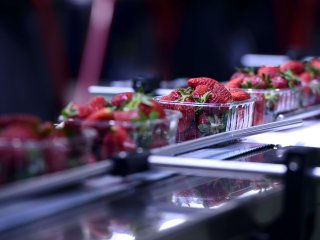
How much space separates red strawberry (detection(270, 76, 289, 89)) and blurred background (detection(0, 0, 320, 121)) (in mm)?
1432

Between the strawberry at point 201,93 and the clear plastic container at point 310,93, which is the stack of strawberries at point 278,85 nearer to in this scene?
the clear plastic container at point 310,93

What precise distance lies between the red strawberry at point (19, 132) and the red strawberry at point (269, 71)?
121cm

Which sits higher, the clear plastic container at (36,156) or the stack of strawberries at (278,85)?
the stack of strawberries at (278,85)

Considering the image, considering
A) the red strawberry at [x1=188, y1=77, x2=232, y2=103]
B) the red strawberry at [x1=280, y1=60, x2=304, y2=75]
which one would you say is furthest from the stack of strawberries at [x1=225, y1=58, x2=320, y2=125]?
the red strawberry at [x1=188, y1=77, x2=232, y2=103]

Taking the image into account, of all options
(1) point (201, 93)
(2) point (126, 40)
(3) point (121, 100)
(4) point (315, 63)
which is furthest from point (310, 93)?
(2) point (126, 40)

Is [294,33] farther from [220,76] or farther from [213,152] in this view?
[213,152]

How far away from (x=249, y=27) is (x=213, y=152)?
253 inches

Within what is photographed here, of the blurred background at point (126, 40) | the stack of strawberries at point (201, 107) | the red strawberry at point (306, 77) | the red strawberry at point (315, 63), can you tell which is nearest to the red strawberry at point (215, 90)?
the stack of strawberries at point (201, 107)

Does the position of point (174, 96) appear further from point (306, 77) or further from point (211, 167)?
point (306, 77)

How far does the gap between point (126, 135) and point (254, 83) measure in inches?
36.5

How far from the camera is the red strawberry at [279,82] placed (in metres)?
2.10

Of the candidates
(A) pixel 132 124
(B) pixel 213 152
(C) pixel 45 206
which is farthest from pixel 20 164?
(B) pixel 213 152

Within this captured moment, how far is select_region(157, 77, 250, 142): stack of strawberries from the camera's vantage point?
1488mm

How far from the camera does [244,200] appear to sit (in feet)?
3.70
